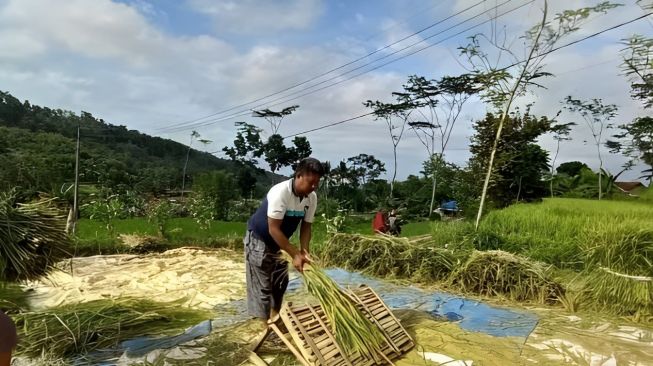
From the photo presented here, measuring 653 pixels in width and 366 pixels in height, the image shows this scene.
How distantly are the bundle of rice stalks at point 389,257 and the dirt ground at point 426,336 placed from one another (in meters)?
1.68

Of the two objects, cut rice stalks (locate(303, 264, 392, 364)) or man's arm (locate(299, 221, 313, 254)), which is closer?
cut rice stalks (locate(303, 264, 392, 364))

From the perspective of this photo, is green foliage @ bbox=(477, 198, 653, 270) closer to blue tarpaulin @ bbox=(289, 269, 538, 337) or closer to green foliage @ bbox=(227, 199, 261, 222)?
blue tarpaulin @ bbox=(289, 269, 538, 337)

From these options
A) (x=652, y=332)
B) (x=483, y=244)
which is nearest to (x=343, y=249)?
(x=483, y=244)

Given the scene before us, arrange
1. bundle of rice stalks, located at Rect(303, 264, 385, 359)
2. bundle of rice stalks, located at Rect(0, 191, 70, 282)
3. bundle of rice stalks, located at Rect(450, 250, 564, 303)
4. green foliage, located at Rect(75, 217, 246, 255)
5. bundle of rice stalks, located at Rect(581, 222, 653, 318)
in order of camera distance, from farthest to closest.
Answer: green foliage, located at Rect(75, 217, 246, 255), bundle of rice stalks, located at Rect(450, 250, 564, 303), bundle of rice stalks, located at Rect(581, 222, 653, 318), bundle of rice stalks, located at Rect(303, 264, 385, 359), bundle of rice stalks, located at Rect(0, 191, 70, 282)

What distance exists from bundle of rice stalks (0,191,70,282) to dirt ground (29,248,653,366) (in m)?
0.27

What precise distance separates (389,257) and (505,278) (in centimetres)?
167

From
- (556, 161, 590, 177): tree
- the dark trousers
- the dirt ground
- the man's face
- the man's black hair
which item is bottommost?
the dirt ground

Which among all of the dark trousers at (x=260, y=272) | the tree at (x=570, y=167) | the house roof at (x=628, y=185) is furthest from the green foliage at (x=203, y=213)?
the tree at (x=570, y=167)

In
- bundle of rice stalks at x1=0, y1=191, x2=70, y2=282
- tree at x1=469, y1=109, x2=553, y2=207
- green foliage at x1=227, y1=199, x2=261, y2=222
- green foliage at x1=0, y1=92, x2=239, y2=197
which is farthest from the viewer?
green foliage at x1=0, y1=92, x2=239, y2=197

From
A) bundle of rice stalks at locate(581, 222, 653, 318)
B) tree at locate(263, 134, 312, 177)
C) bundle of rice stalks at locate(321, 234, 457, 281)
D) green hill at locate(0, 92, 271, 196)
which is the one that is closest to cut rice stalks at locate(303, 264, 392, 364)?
bundle of rice stalks at locate(581, 222, 653, 318)

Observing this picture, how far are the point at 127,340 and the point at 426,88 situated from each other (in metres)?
21.2

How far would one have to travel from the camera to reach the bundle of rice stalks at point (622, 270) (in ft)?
15.7

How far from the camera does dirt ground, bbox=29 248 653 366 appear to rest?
11.7ft

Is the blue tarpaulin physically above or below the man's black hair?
below
